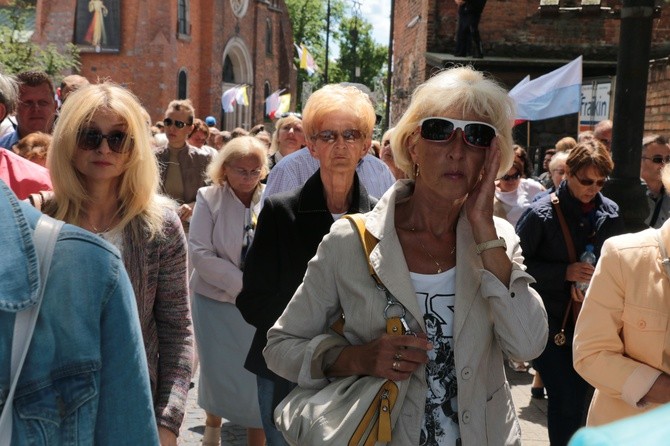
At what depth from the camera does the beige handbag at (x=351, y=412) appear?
2.62 m

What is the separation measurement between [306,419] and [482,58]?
1644 cm

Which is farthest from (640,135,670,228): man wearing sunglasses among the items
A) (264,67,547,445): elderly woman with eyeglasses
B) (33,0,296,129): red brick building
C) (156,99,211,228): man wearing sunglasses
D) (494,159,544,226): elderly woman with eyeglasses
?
(33,0,296,129): red brick building

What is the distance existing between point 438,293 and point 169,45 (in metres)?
38.7

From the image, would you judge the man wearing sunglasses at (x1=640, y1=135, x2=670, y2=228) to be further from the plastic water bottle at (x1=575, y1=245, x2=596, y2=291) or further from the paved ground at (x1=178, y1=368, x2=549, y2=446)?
the plastic water bottle at (x1=575, y1=245, x2=596, y2=291)

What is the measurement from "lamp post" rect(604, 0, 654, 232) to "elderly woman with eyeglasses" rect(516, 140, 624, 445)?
931mm

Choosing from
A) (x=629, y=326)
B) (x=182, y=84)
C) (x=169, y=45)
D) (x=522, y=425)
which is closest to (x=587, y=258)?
(x=522, y=425)

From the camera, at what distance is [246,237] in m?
6.20

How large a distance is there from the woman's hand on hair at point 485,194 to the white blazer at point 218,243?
10.6ft

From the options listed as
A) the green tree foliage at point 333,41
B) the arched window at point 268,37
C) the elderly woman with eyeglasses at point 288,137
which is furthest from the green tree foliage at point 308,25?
the elderly woman with eyeglasses at point 288,137

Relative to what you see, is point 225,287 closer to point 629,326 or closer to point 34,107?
point 34,107

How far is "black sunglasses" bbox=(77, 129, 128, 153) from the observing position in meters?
3.48

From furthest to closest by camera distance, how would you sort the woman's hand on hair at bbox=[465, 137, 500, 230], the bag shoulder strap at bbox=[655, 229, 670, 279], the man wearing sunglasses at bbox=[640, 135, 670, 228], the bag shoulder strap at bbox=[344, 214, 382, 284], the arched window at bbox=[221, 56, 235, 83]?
the arched window at bbox=[221, 56, 235, 83] < the man wearing sunglasses at bbox=[640, 135, 670, 228] < the bag shoulder strap at bbox=[655, 229, 670, 279] < the woman's hand on hair at bbox=[465, 137, 500, 230] < the bag shoulder strap at bbox=[344, 214, 382, 284]

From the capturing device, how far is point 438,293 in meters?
2.85

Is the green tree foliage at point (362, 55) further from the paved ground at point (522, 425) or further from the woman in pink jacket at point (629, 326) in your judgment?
the woman in pink jacket at point (629, 326)
